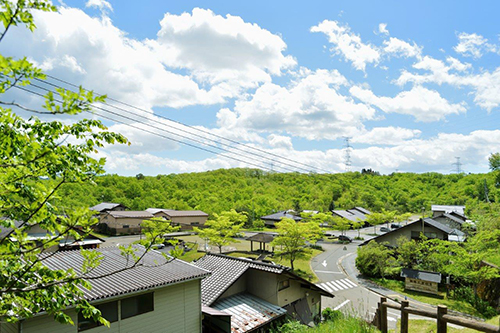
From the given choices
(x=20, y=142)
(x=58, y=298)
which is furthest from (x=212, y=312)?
(x=20, y=142)

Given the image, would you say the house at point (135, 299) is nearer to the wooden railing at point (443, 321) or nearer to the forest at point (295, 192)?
the wooden railing at point (443, 321)

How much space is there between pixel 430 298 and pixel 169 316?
18899mm

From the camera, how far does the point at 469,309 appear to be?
642 inches

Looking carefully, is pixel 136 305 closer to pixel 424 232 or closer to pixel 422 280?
pixel 422 280

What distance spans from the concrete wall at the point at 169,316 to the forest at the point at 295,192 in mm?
45624

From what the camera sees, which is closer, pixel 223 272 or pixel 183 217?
pixel 223 272

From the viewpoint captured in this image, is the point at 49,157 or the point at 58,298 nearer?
the point at 49,157

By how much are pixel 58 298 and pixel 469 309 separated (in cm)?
2107

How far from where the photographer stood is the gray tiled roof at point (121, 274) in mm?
6683

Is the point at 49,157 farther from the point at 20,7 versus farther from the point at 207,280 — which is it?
the point at 207,280

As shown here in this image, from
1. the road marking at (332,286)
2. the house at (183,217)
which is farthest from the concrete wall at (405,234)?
the house at (183,217)

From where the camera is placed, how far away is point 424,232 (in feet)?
81.4

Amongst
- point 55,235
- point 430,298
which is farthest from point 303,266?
point 55,235

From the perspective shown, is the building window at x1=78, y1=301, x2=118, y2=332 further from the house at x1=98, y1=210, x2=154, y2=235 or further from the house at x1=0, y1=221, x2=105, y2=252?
the house at x1=98, y1=210, x2=154, y2=235
